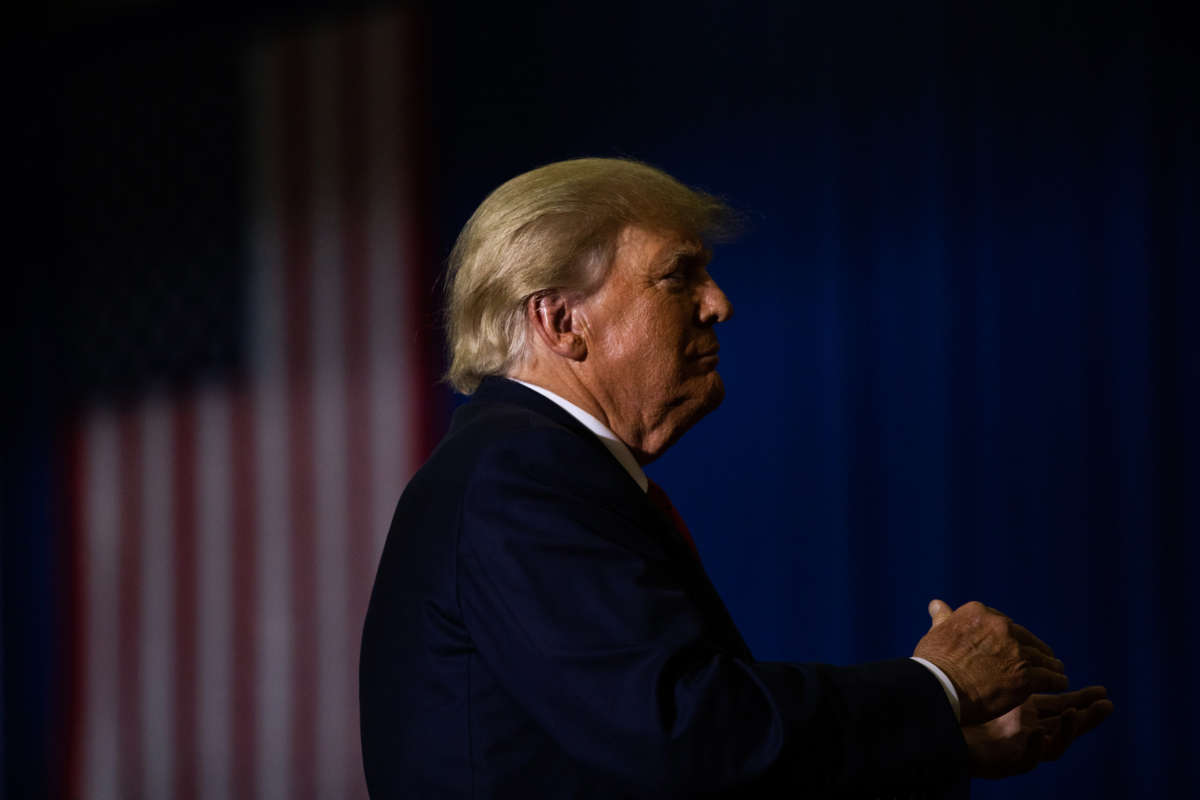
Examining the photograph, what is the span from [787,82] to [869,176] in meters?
0.29

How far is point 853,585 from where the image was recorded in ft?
7.71

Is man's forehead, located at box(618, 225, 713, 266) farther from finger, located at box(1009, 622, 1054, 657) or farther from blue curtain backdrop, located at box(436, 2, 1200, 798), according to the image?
blue curtain backdrop, located at box(436, 2, 1200, 798)

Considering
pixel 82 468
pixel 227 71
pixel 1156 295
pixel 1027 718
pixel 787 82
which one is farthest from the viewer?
pixel 82 468

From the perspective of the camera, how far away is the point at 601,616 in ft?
3.46

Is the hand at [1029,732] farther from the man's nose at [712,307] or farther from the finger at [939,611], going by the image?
the man's nose at [712,307]

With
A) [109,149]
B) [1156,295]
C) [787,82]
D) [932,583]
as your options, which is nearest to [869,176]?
[787,82]

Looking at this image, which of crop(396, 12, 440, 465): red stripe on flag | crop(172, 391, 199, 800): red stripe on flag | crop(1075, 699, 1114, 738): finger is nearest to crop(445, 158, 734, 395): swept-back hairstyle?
crop(1075, 699, 1114, 738): finger

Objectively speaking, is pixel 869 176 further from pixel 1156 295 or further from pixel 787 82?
pixel 1156 295

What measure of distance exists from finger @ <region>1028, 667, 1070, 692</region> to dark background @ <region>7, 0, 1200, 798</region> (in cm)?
95

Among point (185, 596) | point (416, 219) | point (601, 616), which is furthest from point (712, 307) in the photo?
point (185, 596)

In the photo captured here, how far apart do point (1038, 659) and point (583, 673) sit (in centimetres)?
54

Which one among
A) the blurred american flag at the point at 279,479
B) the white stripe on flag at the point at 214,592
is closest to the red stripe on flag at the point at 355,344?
the blurred american flag at the point at 279,479

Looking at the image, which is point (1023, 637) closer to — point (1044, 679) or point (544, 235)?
point (1044, 679)

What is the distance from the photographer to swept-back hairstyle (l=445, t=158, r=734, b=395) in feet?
4.51
